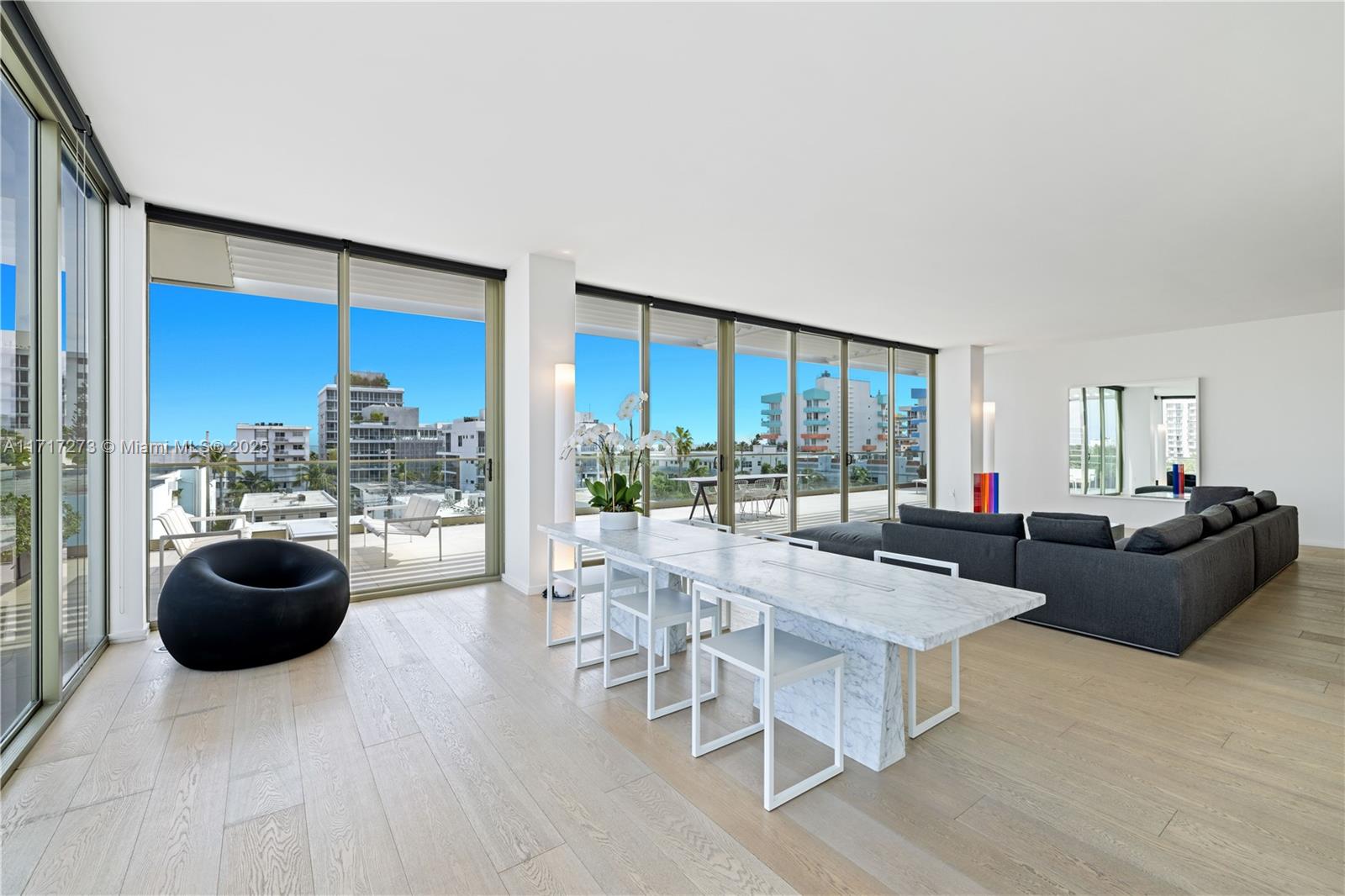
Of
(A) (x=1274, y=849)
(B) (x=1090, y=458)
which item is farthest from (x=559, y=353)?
(B) (x=1090, y=458)

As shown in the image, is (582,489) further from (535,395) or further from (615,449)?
(615,449)

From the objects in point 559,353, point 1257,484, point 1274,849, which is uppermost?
point 559,353

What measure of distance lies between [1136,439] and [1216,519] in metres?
4.68

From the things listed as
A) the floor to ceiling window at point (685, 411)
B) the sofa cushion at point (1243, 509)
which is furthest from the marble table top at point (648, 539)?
the sofa cushion at point (1243, 509)

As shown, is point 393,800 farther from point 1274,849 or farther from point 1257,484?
point 1257,484

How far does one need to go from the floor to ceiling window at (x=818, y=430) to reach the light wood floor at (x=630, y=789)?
4.44 m

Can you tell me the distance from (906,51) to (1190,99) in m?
1.30

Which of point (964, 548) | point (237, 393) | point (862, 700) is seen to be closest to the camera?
point (862, 700)

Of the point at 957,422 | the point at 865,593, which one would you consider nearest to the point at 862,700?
the point at 865,593

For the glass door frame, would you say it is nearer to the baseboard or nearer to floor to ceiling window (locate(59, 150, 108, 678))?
the baseboard

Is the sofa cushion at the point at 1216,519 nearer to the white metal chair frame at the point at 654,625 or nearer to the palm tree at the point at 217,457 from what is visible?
the white metal chair frame at the point at 654,625

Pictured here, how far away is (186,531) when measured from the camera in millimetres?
3988

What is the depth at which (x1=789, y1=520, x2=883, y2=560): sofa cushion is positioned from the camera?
479 cm

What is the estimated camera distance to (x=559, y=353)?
15.6 ft
